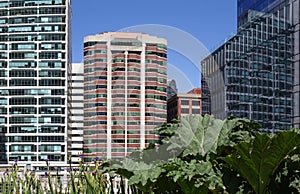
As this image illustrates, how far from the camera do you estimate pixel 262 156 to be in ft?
6.97

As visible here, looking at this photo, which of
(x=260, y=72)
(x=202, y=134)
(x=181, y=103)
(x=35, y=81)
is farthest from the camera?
(x=35, y=81)

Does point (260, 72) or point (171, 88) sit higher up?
point (260, 72)

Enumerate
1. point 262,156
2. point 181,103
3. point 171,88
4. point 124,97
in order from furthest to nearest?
point 124,97, point 181,103, point 171,88, point 262,156

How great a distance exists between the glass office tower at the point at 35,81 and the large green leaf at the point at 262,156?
57330 mm

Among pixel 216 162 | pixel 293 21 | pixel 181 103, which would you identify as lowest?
pixel 216 162

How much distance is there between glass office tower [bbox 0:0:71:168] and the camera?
5941 cm

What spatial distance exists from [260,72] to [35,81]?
3617 centimetres

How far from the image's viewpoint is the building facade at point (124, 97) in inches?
205

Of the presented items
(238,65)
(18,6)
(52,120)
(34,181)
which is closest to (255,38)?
(238,65)

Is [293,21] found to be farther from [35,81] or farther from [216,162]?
[35,81]

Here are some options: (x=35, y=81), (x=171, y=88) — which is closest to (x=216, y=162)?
(x=171, y=88)

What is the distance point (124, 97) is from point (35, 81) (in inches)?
2235

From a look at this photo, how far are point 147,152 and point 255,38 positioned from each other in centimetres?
2806

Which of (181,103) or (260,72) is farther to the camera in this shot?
(260,72)
